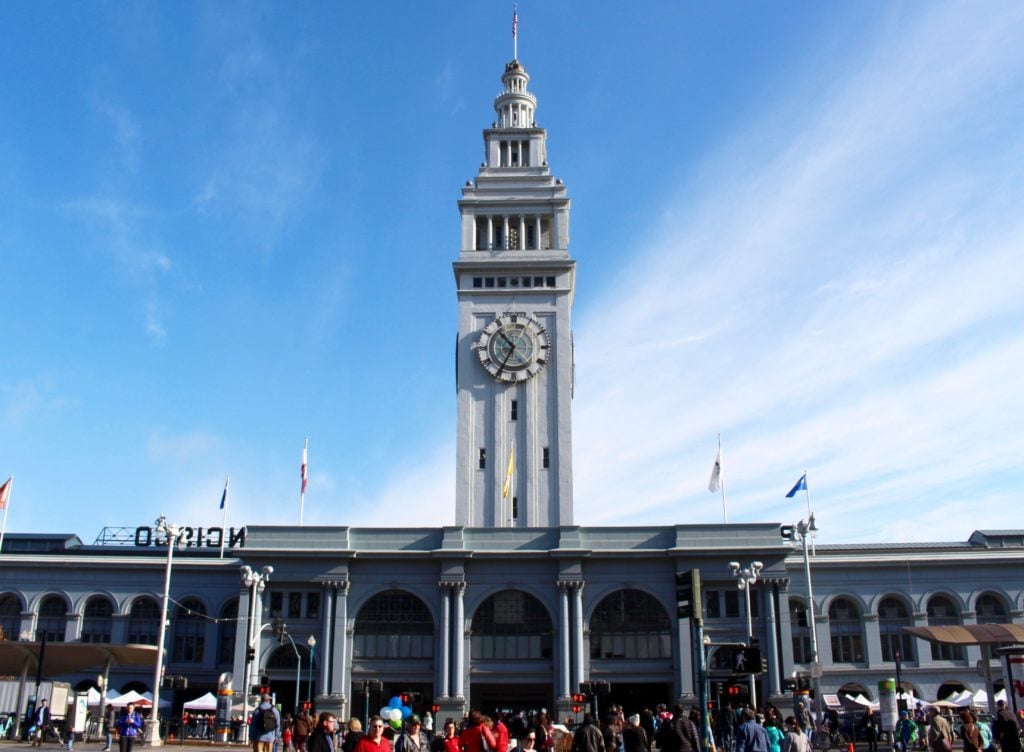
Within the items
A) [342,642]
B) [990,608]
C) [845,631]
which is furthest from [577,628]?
[990,608]

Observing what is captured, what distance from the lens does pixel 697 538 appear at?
6688 centimetres

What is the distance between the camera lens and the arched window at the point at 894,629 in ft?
227

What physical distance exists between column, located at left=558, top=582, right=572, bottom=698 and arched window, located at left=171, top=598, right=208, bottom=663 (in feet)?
82.9

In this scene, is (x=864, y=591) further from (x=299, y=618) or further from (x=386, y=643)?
(x=299, y=618)

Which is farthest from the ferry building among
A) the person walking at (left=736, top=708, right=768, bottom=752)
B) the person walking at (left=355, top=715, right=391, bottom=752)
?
the person walking at (left=355, top=715, right=391, bottom=752)

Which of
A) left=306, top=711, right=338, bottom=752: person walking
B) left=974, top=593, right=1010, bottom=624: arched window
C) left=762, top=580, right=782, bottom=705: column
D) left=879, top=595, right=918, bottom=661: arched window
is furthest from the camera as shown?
left=974, top=593, right=1010, bottom=624: arched window

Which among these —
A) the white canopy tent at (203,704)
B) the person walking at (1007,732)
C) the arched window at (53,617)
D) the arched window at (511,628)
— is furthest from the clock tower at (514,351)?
the person walking at (1007,732)

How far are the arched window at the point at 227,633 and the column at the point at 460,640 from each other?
1587 cm

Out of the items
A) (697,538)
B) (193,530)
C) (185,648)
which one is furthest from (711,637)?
(193,530)

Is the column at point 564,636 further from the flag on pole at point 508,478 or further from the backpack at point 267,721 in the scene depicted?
the backpack at point 267,721

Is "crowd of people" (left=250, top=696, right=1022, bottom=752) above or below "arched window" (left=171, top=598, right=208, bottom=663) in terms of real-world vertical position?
below

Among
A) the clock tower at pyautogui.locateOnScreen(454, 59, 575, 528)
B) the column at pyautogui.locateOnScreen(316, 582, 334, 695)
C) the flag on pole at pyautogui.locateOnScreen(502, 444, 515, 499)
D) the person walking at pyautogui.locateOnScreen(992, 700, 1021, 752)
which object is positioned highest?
the clock tower at pyautogui.locateOnScreen(454, 59, 575, 528)

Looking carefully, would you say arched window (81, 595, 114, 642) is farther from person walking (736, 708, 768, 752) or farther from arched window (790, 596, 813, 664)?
person walking (736, 708, 768, 752)

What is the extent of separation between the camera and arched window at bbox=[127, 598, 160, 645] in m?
70.9
